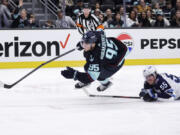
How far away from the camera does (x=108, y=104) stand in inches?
229

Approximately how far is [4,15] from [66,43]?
1598 mm

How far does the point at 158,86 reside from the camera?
5469mm

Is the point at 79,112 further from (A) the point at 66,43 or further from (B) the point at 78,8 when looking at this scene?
(B) the point at 78,8

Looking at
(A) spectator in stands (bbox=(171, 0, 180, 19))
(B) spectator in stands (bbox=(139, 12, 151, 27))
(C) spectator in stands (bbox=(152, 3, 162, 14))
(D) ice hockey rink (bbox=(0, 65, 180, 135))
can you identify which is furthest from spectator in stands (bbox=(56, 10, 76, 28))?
(D) ice hockey rink (bbox=(0, 65, 180, 135))

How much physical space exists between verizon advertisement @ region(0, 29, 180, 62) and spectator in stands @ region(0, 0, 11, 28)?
22cm

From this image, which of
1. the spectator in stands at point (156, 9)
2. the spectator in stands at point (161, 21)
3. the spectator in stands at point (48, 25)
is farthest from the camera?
the spectator in stands at point (156, 9)

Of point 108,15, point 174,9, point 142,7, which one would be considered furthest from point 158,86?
point 174,9

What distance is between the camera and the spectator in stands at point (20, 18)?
10.5m

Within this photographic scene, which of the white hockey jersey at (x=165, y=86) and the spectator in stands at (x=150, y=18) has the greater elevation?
the spectator in stands at (x=150, y=18)

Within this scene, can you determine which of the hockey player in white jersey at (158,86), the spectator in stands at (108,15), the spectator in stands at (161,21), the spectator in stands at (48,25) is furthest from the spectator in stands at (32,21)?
the hockey player in white jersey at (158,86)

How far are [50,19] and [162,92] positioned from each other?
6.27m

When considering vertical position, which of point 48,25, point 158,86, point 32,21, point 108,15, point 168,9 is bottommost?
point 158,86

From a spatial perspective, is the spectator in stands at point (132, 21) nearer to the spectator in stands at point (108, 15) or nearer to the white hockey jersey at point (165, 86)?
the spectator in stands at point (108, 15)

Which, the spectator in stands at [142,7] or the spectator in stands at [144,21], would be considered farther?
the spectator in stands at [142,7]
